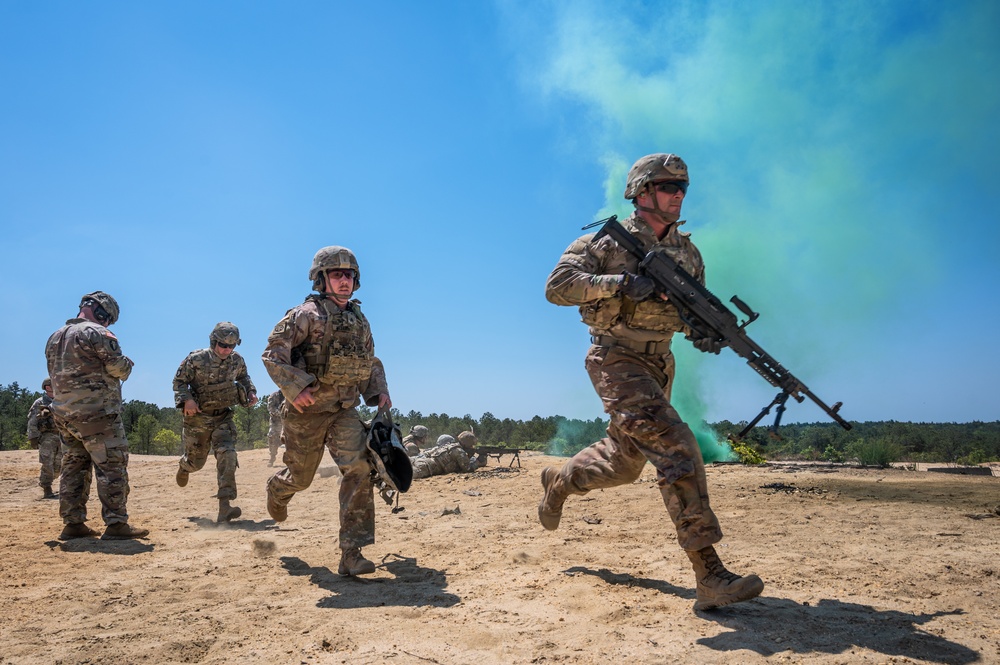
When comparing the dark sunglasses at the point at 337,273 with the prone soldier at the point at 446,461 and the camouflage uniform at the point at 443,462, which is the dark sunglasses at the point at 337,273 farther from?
the camouflage uniform at the point at 443,462

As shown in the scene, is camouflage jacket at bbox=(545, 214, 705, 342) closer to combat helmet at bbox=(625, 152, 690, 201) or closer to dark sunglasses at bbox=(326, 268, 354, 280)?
combat helmet at bbox=(625, 152, 690, 201)

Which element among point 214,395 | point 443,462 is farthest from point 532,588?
point 443,462

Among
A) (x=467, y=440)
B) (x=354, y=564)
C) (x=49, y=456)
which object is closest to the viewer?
(x=354, y=564)

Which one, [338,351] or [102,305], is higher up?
[102,305]

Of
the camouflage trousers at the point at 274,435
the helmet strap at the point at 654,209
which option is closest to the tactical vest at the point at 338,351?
the helmet strap at the point at 654,209

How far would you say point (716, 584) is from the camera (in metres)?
3.38

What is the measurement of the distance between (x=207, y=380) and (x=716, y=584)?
6793 millimetres

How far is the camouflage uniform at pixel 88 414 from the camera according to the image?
21.0 feet

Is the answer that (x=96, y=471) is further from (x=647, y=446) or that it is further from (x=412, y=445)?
(x=412, y=445)

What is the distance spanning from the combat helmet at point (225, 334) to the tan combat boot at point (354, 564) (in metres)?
4.46

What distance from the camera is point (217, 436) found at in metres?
8.17

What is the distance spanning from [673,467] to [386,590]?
209cm

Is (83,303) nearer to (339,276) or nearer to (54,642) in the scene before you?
(339,276)

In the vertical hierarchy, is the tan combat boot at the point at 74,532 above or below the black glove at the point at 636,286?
below
